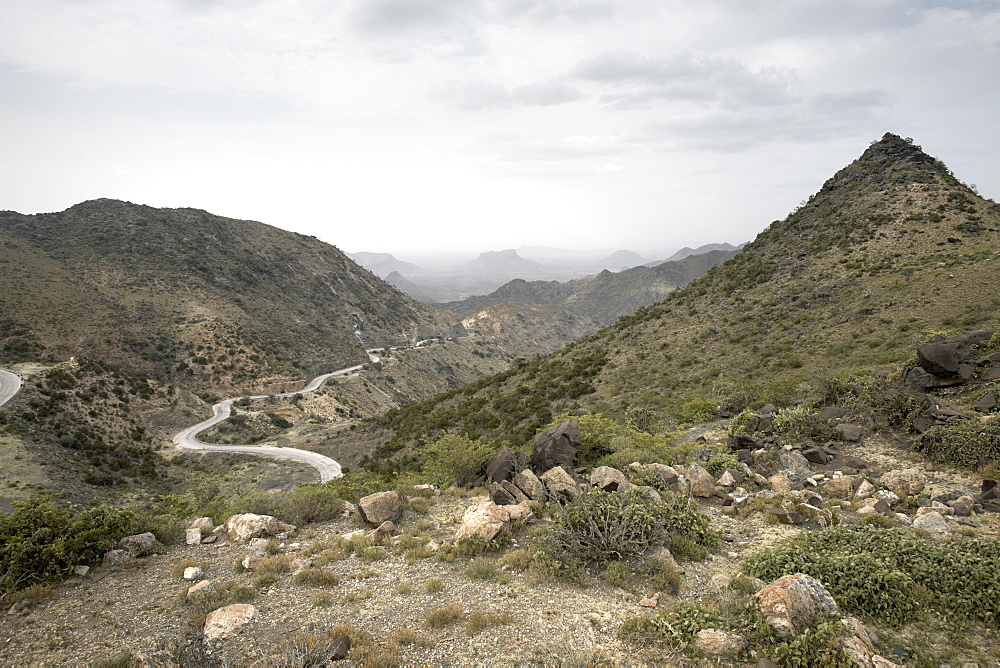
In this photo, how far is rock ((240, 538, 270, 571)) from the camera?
8.63 metres

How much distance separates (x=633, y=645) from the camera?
5.60 metres

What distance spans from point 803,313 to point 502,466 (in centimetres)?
2319

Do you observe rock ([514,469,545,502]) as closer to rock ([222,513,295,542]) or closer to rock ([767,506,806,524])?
rock ([767,506,806,524])

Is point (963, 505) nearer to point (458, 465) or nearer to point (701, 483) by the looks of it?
point (701, 483)

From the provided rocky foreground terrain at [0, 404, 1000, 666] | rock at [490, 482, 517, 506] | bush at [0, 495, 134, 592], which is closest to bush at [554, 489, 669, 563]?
rocky foreground terrain at [0, 404, 1000, 666]

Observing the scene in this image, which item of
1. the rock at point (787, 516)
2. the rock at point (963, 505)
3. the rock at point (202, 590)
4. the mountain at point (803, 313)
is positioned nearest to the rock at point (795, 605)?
the rock at point (787, 516)

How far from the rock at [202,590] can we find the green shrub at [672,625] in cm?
681

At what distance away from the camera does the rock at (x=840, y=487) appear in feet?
29.9

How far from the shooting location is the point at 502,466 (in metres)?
13.1

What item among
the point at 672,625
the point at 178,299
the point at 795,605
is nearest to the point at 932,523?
the point at 795,605

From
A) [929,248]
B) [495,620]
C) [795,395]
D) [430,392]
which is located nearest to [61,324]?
[430,392]

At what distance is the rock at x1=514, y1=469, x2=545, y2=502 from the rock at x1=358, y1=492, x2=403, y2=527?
122 inches

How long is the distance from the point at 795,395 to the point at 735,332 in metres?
12.5

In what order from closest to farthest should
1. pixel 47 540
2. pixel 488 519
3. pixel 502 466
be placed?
pixel 47 540 < pixel 488 519 < pixel 502 466
